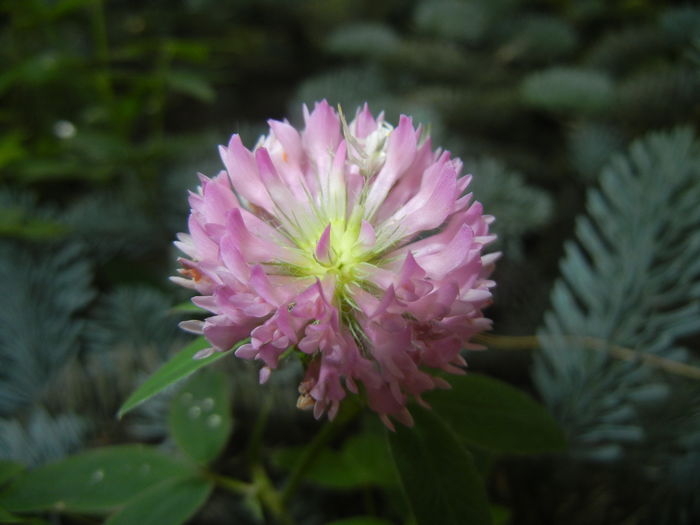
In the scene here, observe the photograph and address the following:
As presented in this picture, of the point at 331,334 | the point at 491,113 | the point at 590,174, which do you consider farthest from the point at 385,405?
the point at 491,113

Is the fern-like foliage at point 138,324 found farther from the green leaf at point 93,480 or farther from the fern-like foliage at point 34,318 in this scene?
the green leaf at point 93,480

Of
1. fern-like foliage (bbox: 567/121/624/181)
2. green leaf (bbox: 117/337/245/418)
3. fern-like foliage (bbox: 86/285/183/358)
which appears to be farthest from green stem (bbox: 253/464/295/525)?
fern-like foliage (bbox: 567/121/624/181)

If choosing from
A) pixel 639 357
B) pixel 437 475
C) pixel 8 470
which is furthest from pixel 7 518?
pixel 639 357

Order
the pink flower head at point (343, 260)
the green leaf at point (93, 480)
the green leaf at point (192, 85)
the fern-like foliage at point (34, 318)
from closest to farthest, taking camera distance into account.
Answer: the pink flower head at point (343, 260), the green leaf at point (93, 480), the fern-like foliage at point (34, 318), the green leaf at point (192, 85)

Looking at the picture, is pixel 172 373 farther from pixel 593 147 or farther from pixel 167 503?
pixel 593 147

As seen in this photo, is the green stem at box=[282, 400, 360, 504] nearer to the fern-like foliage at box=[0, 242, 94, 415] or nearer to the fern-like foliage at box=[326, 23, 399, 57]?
the fern-like foliage at box=[0, 242, 94, 415]

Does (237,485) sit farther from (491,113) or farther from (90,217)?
(491,113)

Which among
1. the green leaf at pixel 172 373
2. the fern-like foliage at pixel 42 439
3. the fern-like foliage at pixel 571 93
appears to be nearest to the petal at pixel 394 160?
the green leaf at pixel 172 373
